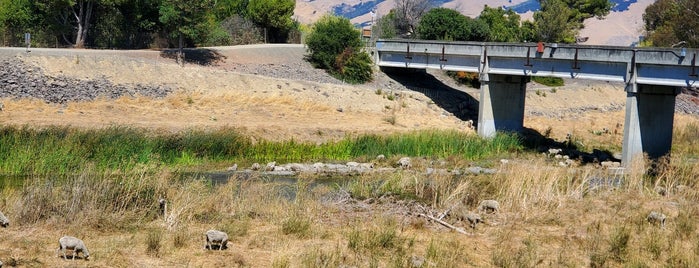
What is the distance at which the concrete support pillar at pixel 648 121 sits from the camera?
4125 cm

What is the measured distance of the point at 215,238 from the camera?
18047mm

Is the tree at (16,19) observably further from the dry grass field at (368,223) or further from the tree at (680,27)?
the tree at (680,27)

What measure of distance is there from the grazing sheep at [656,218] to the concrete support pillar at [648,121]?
1982cm

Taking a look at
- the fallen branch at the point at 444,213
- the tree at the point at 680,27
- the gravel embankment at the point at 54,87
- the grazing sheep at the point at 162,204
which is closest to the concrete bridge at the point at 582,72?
the gravel embankment at the point at 54,87

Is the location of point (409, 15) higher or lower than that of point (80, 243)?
higher

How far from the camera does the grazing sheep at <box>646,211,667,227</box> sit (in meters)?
21.0

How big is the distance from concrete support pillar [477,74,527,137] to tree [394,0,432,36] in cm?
2812

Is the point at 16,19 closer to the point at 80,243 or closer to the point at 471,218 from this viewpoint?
the point at 471,218

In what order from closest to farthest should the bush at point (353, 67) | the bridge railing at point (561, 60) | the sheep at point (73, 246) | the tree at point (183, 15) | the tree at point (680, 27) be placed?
the sheep at point (73, 246), the bridge railing at point (561, 60), the tree at point (183, 15), the bush at point (353, 67), the tree at point (680, 27)

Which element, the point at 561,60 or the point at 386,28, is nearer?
the point at 561,60

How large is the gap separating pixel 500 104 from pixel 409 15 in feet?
101

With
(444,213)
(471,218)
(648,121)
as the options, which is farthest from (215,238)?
(648,121)

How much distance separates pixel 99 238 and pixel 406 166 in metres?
19.4

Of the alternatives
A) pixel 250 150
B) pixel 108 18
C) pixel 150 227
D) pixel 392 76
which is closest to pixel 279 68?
pixel 392 76
